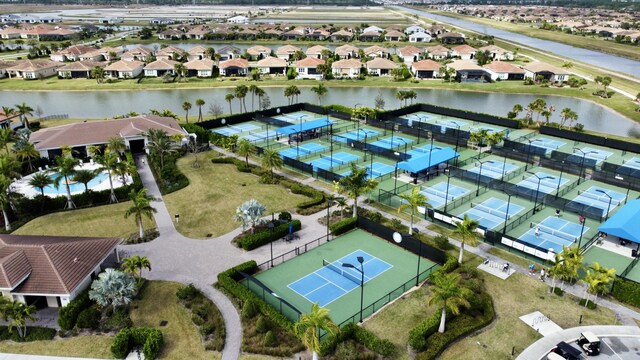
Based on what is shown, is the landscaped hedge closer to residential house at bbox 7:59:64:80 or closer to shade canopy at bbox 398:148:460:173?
shade canopy at bbox 398:148:460:173

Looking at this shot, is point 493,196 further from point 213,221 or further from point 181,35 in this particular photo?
point 181,35

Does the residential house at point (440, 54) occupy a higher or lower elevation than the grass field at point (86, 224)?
higher

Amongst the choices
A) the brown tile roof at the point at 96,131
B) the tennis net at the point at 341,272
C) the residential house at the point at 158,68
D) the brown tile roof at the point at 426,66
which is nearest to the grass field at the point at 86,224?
the brown tile roof at the point at 96,131

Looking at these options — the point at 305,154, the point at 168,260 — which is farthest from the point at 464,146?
the point at 168,260

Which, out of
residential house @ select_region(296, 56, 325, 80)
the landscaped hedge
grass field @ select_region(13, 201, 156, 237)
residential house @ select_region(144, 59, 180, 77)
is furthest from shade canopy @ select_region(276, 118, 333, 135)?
residential house @ select_region(144, 59, 180, 77)

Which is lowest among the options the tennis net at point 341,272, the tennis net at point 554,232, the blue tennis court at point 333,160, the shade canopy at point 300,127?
the tennis net at point 341,272

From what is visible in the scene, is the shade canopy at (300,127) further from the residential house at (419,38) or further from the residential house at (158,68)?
the residential house at (419,38)
